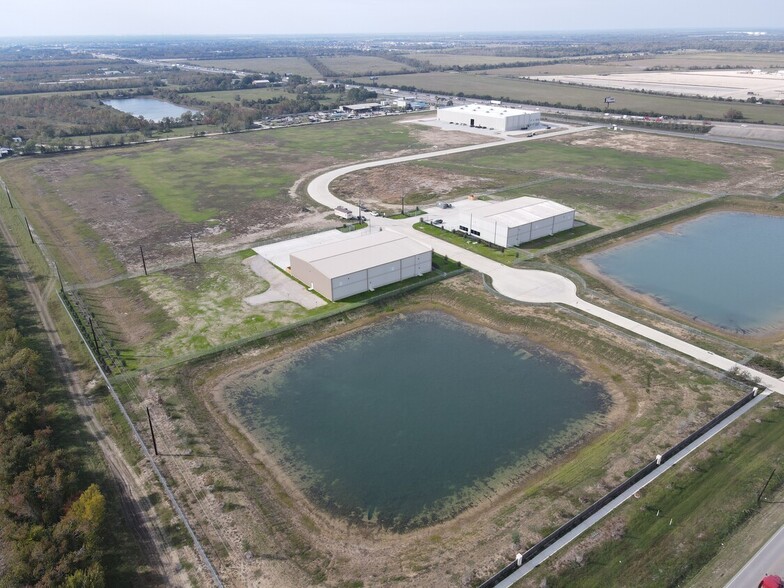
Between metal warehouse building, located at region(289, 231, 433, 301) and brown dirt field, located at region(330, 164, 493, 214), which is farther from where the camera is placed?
brown dirt field, located at region(330, 164, 493, 214)

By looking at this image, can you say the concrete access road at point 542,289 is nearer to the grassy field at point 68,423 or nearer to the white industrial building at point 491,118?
the grassy field at point 68,423

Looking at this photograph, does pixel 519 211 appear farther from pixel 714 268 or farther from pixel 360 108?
pixel 360 108

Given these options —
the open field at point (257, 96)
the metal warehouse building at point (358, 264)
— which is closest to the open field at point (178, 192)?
the metal warehouse building at point (358, 264)

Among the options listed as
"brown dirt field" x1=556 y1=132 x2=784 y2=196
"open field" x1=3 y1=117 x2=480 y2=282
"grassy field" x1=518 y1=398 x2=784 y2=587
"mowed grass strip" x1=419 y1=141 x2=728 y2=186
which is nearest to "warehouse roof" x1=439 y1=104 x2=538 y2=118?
"open field" x1=3 y1=117 x2=480 y2=282

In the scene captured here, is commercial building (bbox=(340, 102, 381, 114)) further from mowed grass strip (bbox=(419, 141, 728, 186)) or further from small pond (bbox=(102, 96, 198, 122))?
mowed grass strip (bbox=(419, 141, 728, 186))

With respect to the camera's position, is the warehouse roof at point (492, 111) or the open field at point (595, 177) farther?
the warehouse roof at point (492, 111)
